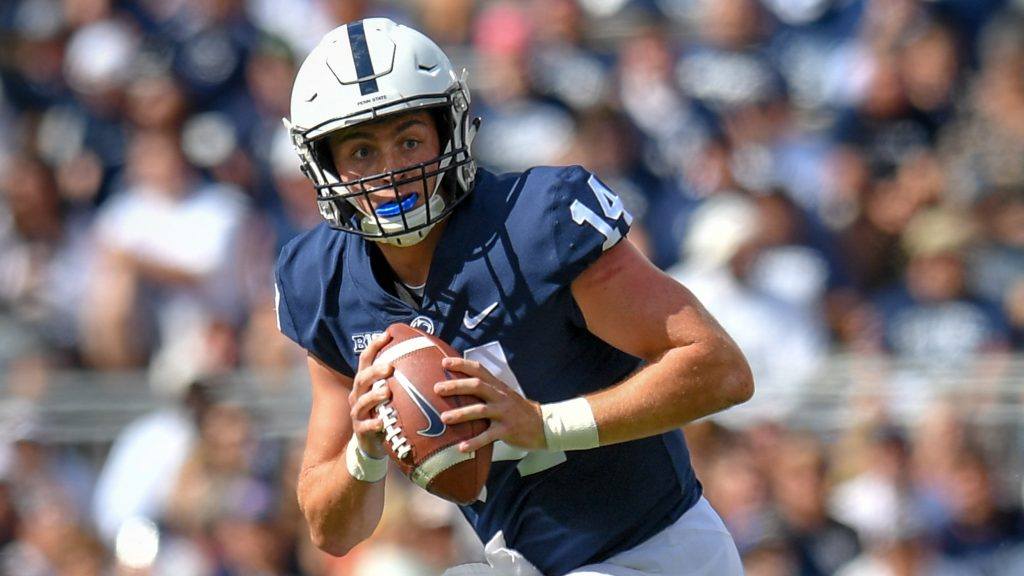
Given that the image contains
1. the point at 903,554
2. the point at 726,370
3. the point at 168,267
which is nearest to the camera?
the point at 726,370

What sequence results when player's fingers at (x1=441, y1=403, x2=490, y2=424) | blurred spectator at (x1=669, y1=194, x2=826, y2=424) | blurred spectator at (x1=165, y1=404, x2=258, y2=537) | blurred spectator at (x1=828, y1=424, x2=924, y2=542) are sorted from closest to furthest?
player's fingers at (x1=441, y1=403, x2=490, y2=424), blurred spectator at (x1=828, y1=424, x2=924, y2=542), blurred spectator at (x1=165, y1=404, x2=258, y2=537), blurred spectator at (x1=669, y1=194, x2=826, y2=424)

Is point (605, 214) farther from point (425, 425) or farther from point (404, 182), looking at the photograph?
point (425, 425)

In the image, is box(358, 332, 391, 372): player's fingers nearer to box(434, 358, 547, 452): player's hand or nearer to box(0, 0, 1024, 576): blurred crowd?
A: box(434, 358, 547, 452): player's hand

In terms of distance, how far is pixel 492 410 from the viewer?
2.87m

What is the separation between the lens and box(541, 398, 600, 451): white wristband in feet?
9.65

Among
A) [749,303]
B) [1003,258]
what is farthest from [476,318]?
[1003,258]

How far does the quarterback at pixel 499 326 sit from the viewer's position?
296 cm

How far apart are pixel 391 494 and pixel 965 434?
2120 millimetres

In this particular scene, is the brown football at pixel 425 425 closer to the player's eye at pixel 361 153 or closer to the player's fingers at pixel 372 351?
the player's fingers at pixel 372 351

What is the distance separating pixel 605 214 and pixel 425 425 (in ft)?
1.76

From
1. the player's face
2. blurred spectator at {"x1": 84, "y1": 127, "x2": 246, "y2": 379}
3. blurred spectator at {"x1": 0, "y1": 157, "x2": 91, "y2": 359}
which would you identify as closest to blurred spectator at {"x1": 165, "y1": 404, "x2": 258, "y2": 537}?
blurred spectator at {"x1": 84, "y1": 127, "x2": 246, "y2": 379}

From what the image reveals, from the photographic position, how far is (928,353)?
20.0ft

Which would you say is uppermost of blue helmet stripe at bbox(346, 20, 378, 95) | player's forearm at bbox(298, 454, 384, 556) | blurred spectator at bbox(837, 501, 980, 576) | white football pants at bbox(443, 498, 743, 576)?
blue helmet stripe at bbox(346, 20, 378, 95)

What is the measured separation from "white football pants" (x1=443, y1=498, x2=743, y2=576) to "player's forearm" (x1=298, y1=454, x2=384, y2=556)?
215mm
